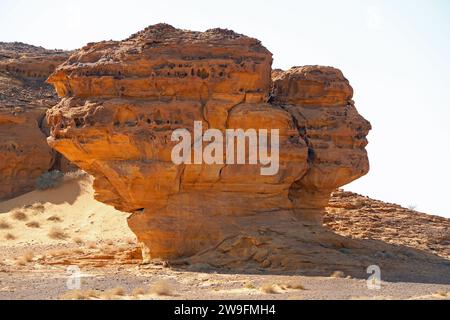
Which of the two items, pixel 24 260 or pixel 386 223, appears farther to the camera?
pixel 386 223

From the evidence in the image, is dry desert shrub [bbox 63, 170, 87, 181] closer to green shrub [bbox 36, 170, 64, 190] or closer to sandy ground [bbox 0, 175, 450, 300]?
green shrub [bbox 36, 170, 64, 190]

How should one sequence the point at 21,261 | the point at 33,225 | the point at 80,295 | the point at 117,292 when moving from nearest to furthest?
the point at 80,295, the point at 117,292, the point at 21,261, the point at 33,225

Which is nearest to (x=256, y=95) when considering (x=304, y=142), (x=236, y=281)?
(x=304, y=142)

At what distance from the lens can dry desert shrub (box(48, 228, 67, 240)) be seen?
27.8 meters

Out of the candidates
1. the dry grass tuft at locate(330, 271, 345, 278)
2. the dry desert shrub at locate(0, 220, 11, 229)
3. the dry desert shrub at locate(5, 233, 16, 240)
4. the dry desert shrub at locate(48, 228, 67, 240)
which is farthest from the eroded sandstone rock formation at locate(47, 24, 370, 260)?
the dry desert shrub at locate(0, 220, 11, 229)

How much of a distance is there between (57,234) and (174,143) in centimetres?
1198

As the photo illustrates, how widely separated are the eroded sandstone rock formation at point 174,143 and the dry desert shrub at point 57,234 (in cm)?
976

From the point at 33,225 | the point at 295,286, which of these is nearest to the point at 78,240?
the point at 33,225

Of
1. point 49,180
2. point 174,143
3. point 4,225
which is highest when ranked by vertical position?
point 174,143

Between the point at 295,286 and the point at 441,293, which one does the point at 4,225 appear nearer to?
the point at 295,286

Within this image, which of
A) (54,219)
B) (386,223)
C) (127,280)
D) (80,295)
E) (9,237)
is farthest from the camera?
(54,219)

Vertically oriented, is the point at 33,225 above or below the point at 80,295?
below

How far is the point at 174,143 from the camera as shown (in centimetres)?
1803
